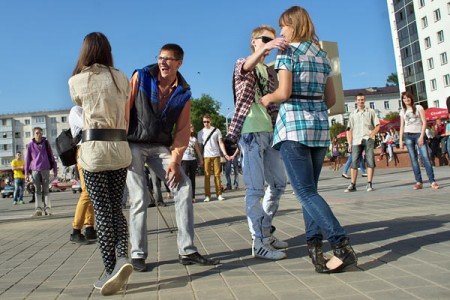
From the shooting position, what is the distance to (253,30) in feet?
15.3

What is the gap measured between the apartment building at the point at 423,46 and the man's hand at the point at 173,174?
5853cm

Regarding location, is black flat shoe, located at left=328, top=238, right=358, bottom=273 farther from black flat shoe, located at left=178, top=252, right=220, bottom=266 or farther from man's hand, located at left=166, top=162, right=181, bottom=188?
man's hand, located at left=166, top=162, right=181, bottom=188

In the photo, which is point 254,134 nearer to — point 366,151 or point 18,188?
point 366,151

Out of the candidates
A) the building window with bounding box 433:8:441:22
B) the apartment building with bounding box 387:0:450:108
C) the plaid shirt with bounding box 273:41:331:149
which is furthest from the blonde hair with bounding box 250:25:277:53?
the building window with bounding box 433:8:441:22

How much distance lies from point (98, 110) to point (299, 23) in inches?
66.9

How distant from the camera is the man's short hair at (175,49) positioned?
14.6 ft

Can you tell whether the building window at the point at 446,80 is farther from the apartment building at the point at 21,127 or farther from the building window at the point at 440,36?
the apartment building at the point at 21,127

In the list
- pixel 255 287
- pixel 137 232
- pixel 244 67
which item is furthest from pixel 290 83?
pixel 137 232

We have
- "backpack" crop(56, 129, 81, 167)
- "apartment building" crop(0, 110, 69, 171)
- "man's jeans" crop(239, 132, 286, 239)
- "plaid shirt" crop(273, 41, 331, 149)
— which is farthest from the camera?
"apartment building" crop(0, 110, 69, 171)

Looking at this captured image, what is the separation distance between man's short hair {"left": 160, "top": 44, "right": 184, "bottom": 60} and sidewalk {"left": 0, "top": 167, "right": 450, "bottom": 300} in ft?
6.29

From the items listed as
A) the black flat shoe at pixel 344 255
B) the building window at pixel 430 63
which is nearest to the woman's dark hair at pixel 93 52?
the black flat shoe at pixel 344 255

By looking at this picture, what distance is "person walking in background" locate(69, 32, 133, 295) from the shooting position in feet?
11.9

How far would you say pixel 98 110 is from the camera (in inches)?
143

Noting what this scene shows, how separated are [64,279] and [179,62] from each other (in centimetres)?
218
